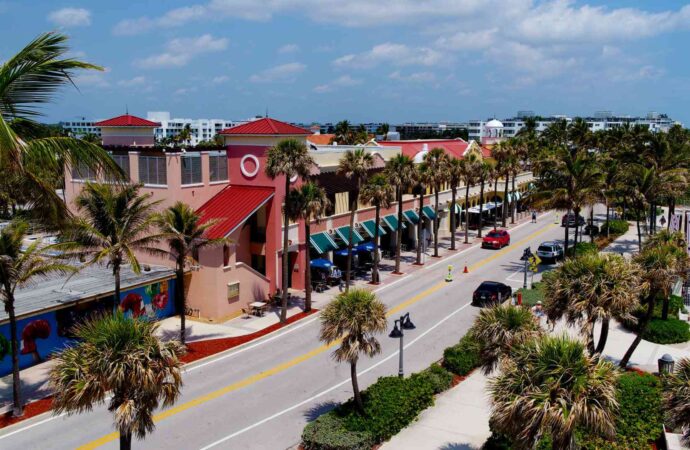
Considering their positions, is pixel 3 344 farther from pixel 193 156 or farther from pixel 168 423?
pixel 193 156

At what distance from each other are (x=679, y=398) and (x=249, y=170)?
88.5 feet

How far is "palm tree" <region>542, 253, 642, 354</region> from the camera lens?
19.0 m

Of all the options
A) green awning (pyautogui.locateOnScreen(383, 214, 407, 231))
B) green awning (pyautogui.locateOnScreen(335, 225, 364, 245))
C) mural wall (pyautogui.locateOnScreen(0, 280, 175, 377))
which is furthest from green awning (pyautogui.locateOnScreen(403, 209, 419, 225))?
mural wall (pyautogui.locateOnScreen(0, 280, 175, 377))

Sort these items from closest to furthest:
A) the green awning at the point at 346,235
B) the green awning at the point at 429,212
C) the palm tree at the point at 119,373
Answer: the palm tree at the point at 119,373 < the green awning at the point at 346,235 < the green awning at the point at 429,212

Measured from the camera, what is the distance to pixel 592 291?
62.6 feet

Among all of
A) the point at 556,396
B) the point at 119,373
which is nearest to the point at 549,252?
the point at 556,396

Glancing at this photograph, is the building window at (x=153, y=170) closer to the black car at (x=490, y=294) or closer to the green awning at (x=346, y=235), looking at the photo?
the green awning at (x=346, y=235)

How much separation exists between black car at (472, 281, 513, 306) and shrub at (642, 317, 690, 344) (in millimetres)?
8179

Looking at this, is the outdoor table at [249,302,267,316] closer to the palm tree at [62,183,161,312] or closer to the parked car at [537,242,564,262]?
the palm tree at [62,183,161,312]

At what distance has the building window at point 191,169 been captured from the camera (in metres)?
34.0

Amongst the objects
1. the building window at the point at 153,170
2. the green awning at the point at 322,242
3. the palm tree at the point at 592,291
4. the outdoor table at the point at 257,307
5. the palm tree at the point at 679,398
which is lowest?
the outdoor table at the point at 257,307

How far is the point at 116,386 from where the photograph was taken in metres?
12.8

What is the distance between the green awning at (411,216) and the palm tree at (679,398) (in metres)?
36.7

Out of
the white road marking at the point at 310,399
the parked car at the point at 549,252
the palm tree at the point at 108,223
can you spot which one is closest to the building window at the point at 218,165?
the palm tree at the point at 108,223
